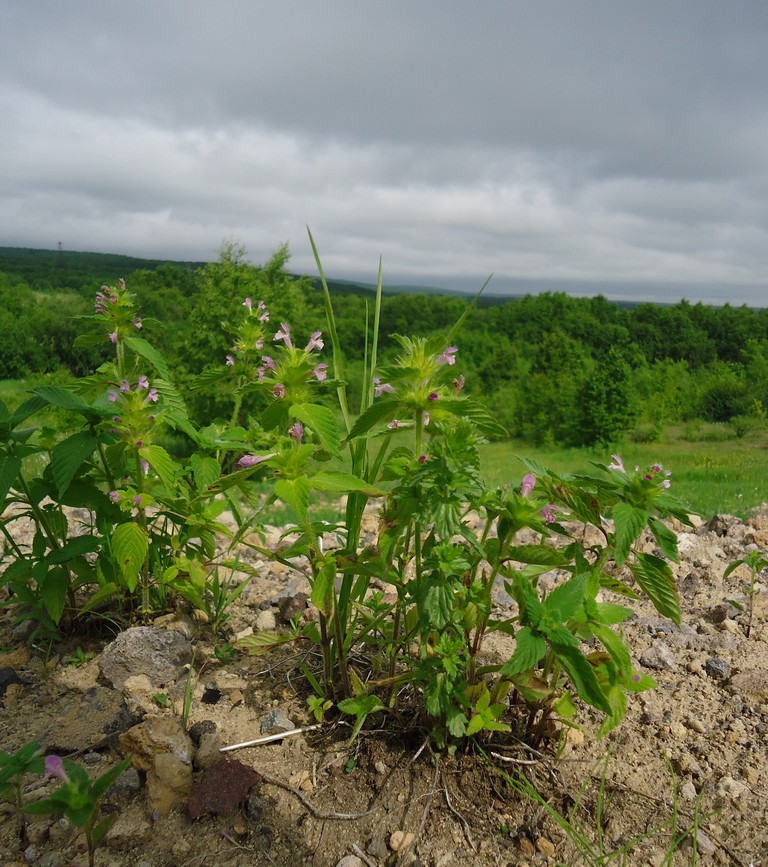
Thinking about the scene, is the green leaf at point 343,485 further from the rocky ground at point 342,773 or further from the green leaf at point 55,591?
the green leaf at point 55,591

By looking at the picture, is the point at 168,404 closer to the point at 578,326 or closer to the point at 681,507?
the point at 681,507

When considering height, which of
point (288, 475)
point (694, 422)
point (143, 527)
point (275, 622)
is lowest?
point (694, 422)

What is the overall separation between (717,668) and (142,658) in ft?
7.33

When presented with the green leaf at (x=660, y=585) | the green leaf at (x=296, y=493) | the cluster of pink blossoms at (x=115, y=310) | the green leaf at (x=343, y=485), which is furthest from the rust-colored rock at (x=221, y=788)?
the cluster of pink blossoms at (x=115, y=310)

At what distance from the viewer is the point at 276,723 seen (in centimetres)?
197

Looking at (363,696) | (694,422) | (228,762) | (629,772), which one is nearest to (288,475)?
(363,696)

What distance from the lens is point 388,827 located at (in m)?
1.64

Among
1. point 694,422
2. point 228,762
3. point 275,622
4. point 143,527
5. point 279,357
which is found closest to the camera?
point 228,762

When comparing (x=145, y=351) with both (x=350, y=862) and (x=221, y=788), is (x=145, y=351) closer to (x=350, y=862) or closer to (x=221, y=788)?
(x=221, y=788)

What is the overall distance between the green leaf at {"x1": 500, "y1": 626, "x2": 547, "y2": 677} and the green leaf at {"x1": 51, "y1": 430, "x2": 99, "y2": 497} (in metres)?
1.49

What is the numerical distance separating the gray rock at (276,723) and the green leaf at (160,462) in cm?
88

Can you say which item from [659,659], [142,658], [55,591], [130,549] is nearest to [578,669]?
[659,659]

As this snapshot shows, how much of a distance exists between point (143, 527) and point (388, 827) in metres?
1.34

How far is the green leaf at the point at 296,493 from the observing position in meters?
1.54
